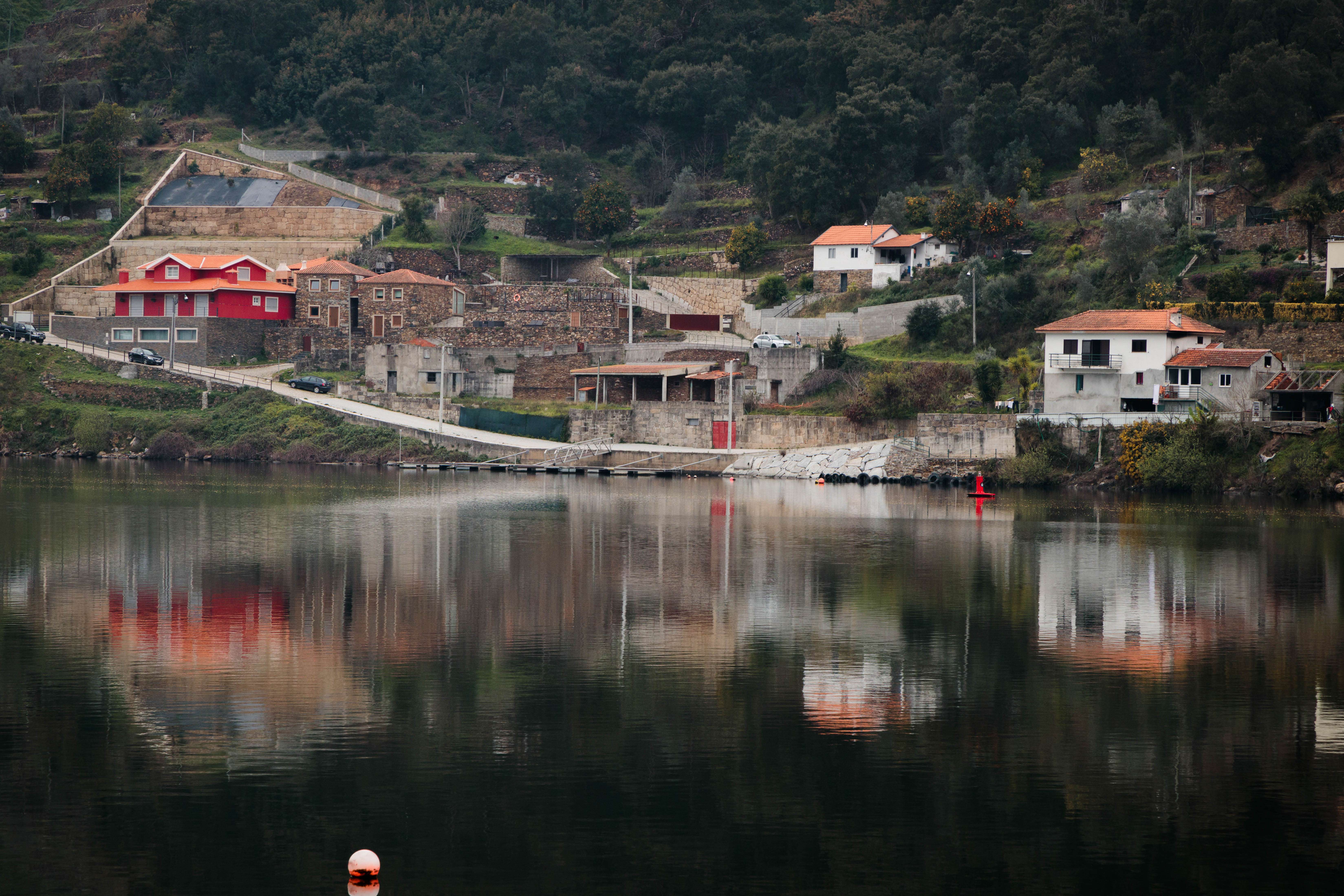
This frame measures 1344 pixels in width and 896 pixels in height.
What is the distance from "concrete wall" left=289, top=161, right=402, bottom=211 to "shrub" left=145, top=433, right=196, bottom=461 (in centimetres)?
2320

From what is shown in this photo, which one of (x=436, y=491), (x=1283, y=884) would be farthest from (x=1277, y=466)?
(x=1283, y=884)

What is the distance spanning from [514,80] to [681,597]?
232ft

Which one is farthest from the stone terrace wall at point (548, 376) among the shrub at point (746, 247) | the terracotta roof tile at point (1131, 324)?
the terracotta roof tile at point (1131, 324)

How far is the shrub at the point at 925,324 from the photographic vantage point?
57219 millimetres

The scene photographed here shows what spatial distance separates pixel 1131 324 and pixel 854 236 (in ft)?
57.6

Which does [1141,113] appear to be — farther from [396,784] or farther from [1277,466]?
[396,784]

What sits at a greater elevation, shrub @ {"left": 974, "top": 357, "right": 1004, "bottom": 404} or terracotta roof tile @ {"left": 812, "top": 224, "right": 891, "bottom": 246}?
terracotta roof tile @ {"left": 812, "top": 224, "right": 891, "bottom": 246}

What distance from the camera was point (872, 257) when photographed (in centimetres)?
6362

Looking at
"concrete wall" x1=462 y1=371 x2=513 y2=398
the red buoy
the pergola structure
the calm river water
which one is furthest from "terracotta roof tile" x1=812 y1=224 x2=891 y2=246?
the calm river water

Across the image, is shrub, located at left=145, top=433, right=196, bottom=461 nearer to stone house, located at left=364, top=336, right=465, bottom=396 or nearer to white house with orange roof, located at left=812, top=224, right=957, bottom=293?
stone house, located at left=364, top=336, right=465, bottom=396

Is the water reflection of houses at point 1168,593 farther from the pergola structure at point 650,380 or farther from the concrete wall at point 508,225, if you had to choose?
the concrete wall at point 508,225

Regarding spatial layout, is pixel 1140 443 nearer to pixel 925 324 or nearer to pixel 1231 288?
pixel 1231 288

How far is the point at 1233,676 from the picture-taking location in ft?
58.8

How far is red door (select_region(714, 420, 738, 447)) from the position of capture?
5562 cm
